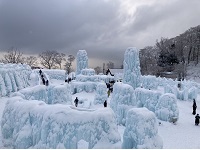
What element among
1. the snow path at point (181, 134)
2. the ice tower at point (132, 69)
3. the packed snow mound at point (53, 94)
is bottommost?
the snow path at point (181, 134)

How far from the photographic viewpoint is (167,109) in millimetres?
24750

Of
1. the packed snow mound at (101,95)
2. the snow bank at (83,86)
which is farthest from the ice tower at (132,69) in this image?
the snow bank at (83,86)

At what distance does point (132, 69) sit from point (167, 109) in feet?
32.3

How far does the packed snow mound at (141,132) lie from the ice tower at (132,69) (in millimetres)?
20005

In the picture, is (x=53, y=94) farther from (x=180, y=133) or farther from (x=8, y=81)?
(x=180, y=133)

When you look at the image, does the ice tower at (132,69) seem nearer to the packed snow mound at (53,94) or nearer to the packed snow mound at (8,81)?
the packed snow mound at (53,94)

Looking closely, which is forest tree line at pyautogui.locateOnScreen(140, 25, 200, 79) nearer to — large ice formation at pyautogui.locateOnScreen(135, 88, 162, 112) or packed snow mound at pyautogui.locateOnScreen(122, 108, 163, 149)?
large ice formation at pyautogui.locateOnScreen(135, 88, 162, 112)

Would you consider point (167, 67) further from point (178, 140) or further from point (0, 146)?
point (0, 146)

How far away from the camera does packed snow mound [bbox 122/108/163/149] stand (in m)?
12.7

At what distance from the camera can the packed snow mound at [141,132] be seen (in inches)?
501

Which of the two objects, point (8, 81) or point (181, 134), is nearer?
point (181, 134)

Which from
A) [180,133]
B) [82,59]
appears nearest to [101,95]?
[180,133]

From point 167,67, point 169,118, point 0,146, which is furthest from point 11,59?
point 0,146

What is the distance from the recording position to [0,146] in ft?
45.1
